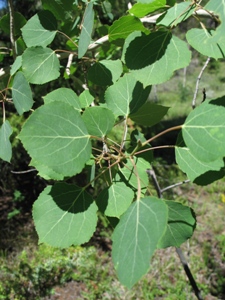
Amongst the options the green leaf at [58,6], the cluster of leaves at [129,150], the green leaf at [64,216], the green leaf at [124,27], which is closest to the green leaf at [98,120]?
the cluster of leaves at [129,150]

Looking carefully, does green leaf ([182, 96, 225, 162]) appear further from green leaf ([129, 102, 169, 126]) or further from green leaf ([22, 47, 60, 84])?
green leaf ([22, 47, 60, 84])

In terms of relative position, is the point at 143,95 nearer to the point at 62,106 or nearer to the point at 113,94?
the point at 113,94

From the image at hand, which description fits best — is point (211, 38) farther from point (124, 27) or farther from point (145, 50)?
point (124, 27)

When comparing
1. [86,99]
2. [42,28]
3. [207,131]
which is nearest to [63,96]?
[86,99]

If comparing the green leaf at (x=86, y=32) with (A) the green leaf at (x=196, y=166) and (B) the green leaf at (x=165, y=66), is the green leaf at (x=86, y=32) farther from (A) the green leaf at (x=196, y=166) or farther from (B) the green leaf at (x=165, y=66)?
(A) the green leaf at (x=196, y=166)

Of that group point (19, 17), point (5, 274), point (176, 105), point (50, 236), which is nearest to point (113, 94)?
point (50, 236)

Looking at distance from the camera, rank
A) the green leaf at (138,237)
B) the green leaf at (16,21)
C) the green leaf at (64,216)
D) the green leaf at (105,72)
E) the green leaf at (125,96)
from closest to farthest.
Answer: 1. the green leaf at (138,237)
2. the green leaf at (64,216)
3. the green leaf at (125,96)
4. the green leaf at (105,72)
5. the green leaf at (16,21)

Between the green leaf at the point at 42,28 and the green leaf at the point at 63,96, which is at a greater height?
the green leaf at the point at 42,28
